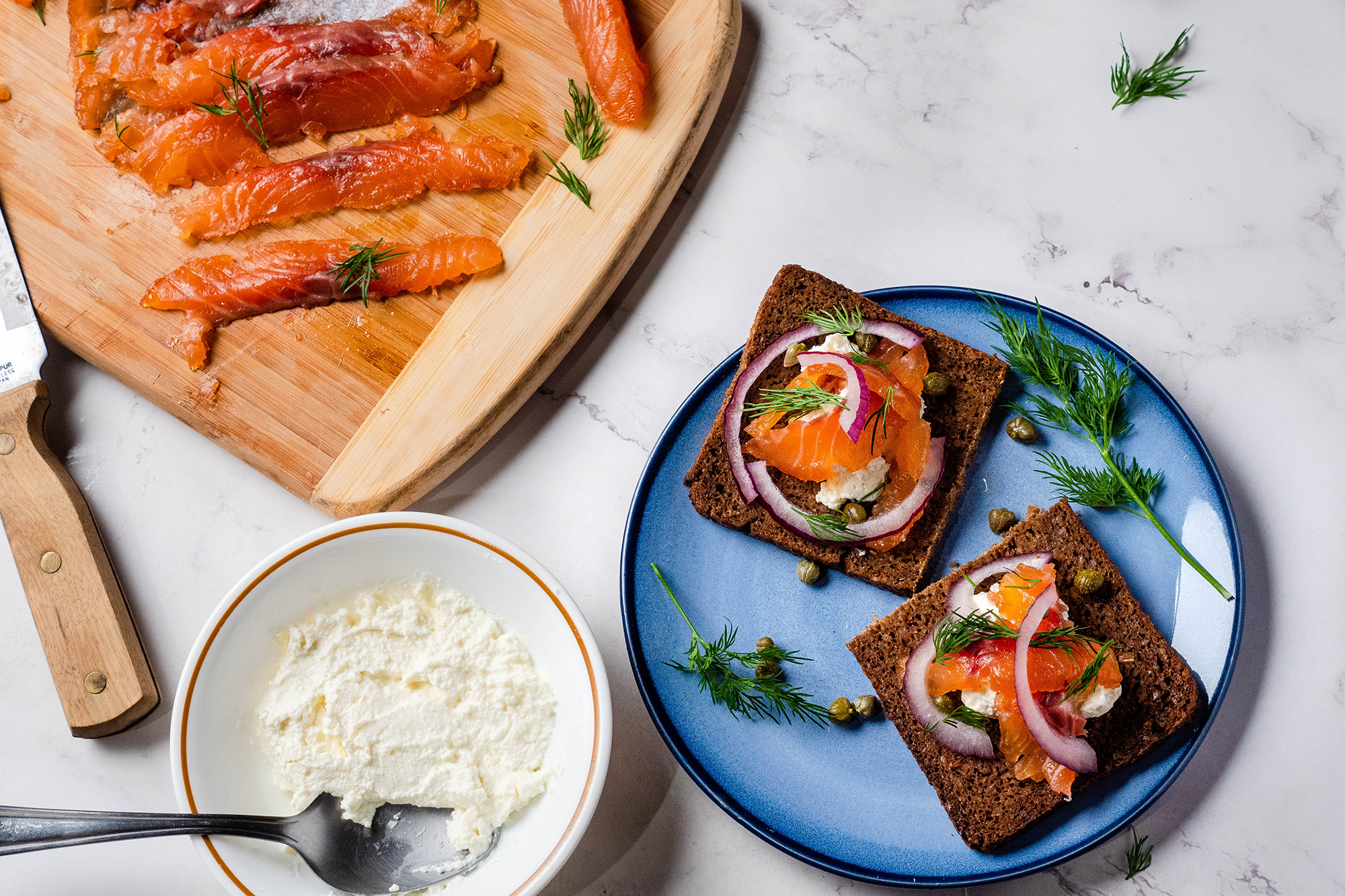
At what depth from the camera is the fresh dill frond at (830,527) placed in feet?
9.12

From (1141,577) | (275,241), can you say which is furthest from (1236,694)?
(275,241)

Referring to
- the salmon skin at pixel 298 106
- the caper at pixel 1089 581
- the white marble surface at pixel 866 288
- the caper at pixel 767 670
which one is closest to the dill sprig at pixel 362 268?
the salmon skin at pixel 298 106

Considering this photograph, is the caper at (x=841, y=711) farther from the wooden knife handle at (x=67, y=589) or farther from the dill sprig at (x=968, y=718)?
the wooden knife handle at (x=67, y=589)

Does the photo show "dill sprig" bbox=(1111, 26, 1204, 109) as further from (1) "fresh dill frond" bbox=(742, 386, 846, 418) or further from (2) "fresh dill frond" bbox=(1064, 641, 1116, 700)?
(2) "fresh dill frond" bbox=(1064, 641, 1116, 700)

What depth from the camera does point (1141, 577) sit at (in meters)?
2.79

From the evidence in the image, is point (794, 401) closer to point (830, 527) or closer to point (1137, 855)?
point (830, 527)

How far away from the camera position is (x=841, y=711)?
2.79m

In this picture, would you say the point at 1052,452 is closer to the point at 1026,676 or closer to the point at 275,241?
the point at 1026,676

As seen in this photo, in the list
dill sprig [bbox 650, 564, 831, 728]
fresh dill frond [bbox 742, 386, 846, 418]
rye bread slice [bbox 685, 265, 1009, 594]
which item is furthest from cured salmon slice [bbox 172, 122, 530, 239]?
dill sprig [bbox 650, 564, 831, 728]

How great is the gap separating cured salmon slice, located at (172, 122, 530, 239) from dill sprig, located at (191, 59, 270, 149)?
0.54 feet

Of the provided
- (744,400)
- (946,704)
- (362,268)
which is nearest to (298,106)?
(362,268)

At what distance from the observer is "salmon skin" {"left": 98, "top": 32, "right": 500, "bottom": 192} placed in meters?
3.13

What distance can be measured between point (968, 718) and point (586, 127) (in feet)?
7.32

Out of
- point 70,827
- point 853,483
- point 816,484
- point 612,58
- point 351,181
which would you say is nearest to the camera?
point 70,827
